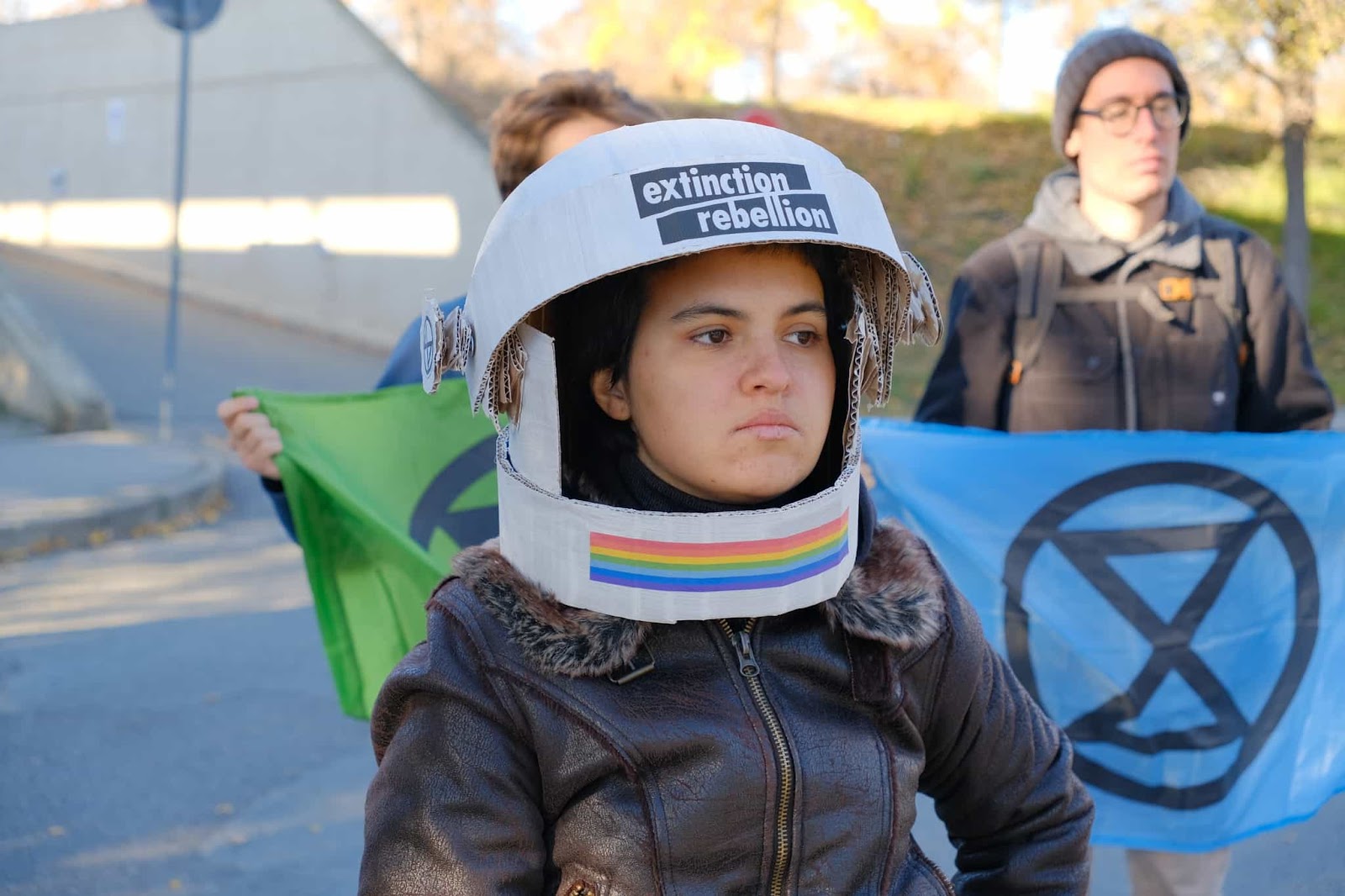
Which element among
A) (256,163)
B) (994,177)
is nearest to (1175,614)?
(256,163)

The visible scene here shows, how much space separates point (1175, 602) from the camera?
11.8ft

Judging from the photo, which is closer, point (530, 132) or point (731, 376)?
point (731, 376)

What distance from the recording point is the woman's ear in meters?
1.91

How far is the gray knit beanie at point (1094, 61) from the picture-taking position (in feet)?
12.0

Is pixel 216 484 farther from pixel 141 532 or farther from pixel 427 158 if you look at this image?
pixel 427 158

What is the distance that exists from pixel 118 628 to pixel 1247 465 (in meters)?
4.87

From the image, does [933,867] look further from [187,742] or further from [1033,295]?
[187,742]

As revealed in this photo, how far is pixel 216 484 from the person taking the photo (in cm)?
959

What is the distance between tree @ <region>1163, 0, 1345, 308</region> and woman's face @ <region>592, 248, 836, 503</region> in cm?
897

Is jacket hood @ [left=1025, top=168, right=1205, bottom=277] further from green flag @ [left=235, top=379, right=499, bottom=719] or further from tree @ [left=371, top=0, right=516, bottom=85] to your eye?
tree @ [left=371, top=0, right=516, bottom=85]

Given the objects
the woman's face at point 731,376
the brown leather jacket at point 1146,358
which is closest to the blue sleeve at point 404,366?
the brown leather jacket at point 1146,358

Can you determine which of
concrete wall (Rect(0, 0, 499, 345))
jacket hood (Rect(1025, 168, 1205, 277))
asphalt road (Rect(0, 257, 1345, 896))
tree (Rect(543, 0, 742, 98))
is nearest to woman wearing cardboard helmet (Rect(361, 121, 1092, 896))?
jacket hood (Rect(1025, 168, 1205, 277))

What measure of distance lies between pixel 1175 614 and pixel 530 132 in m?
2.00

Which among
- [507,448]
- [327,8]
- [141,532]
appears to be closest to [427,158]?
[327,8]
